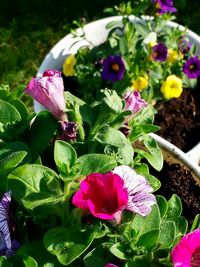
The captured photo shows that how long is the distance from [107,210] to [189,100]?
1.24m

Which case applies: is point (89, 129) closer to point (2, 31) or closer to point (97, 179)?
point (97, 179)

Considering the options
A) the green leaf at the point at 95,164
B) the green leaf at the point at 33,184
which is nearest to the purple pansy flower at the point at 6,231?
the green leaf at the point at 33,184

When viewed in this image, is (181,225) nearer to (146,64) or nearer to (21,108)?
(21,108)

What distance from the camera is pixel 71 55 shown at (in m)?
1.95

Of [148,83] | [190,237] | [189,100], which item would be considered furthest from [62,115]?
[189,100]

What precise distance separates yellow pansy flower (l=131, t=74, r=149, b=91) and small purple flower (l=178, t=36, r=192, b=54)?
234mm

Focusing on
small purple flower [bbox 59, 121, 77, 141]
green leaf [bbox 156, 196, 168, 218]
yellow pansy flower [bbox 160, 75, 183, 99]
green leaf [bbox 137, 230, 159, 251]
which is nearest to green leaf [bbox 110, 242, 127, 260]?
green leaf [bbox 137, 230, 159, 251]

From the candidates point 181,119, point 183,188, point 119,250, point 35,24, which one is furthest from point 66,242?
point 35,24

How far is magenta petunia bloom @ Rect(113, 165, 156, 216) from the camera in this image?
87 cm

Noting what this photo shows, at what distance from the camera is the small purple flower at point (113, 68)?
5.88 ft

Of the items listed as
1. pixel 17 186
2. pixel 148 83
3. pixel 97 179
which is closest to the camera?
pixel 97 179

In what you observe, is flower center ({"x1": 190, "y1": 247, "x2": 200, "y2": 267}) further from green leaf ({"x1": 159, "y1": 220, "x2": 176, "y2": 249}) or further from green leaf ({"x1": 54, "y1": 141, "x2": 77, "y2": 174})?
green leaf ({"x1": 54, "y1": 141, "x2": 77, "y2": 174})

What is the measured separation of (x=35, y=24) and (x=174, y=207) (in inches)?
62.2

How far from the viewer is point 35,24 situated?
2.45 metres
